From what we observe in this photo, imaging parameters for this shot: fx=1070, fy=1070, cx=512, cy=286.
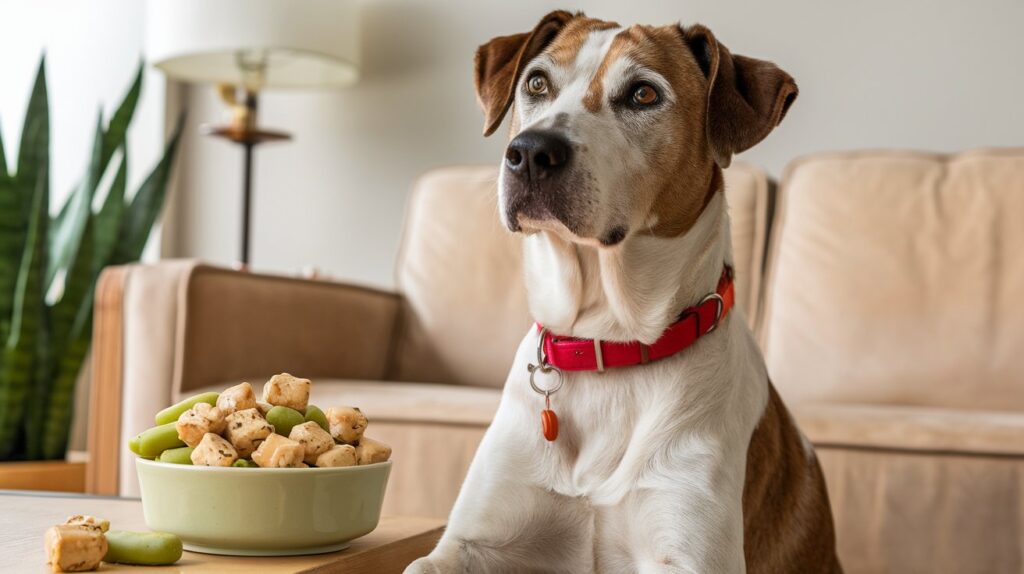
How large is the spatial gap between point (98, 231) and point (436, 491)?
173 cm

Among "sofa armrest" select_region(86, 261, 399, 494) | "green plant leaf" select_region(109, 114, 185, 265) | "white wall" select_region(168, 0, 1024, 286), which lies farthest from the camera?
"green plant leaf" select_region(109, 114, 185, 265)

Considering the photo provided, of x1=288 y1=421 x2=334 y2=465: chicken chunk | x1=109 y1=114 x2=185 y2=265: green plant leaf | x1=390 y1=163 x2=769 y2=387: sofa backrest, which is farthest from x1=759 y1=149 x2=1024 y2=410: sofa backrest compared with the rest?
x1=109 y1=114 x2=185 y2=265: green plant leaf

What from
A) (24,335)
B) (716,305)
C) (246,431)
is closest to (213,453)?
(246,431)

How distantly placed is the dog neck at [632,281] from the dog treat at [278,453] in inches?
19.7

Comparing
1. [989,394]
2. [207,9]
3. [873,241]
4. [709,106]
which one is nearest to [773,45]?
[873,241]

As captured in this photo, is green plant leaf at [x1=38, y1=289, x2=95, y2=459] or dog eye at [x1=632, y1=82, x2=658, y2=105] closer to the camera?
dog eye at [x1=632, y1=82, x2=658, y2=105]

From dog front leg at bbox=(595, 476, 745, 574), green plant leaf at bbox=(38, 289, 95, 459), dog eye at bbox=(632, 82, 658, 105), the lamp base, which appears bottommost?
green plant leaf at bbox=(38, 289, 95, 459)

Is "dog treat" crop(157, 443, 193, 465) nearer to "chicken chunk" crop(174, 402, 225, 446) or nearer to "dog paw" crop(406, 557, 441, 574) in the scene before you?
"chicken chunk" crop(174, 402, 225, 446)

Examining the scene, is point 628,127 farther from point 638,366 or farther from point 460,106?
point 460,106

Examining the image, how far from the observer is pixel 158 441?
1.25 m

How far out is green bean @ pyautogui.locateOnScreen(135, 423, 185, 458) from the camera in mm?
1249

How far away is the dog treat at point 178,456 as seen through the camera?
1.21 meters

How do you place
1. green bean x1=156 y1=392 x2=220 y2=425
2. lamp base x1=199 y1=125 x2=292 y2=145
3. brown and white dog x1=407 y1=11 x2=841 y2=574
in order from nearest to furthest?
green bean x1=156 y1=392 x2=220 y2=425, brown and white dog x1=407 y1=11 x2=841 y2=574, lamp base x1=199 y1=125 x2=292 y2=145

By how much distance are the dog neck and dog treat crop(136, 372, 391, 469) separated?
0.40m
